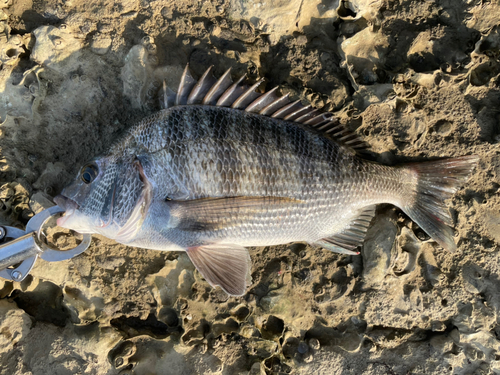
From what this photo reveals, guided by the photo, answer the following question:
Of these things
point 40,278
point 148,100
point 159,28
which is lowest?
point 40,278

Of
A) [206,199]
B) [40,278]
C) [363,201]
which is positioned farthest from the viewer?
[40,278]

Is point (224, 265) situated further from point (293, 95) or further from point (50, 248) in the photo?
point (293, 95)

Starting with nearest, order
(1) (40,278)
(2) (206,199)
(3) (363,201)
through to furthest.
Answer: (2) (206,199) → (3) (363,201) → (1) (40,278)

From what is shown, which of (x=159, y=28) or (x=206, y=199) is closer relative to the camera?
(x=206, y=199)

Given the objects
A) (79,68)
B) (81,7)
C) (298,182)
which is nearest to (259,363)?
(298,182)

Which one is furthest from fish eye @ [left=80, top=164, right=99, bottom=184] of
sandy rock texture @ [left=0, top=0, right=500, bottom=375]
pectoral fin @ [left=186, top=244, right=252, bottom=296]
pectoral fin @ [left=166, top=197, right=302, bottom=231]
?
pectoral fin @ [left=186, top=244, right=252, bottom=296]

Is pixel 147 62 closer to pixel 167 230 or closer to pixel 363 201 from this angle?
pixel 167 230

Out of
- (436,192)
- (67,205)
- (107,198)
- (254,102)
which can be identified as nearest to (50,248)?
(67,205)

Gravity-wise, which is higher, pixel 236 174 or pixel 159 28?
pixel 159 28
